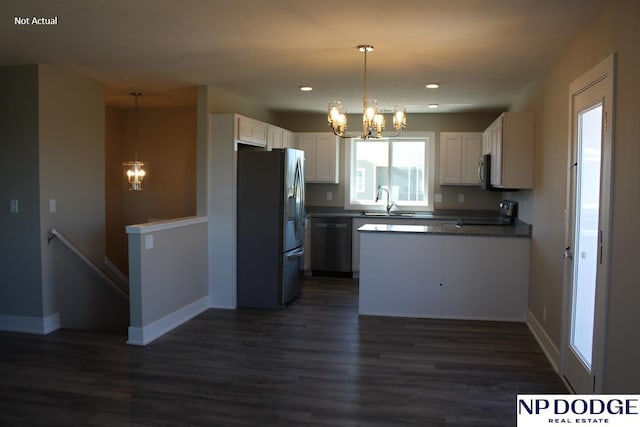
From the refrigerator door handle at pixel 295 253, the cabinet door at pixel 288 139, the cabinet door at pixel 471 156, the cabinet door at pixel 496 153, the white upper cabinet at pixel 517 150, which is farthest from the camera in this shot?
the cabinet door at pixel 471 156

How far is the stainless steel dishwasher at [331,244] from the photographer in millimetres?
7207

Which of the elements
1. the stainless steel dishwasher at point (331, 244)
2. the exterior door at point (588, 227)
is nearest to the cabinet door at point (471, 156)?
the stainless steel dishwasher at point (331, 244)

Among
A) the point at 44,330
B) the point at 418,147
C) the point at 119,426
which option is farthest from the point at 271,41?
the point at 418,147

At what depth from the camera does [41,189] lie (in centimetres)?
448

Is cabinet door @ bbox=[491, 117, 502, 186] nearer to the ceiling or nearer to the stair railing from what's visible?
the ceiling

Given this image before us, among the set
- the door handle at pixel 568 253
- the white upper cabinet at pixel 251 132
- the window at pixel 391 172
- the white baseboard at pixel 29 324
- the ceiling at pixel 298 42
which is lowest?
the white baseboard at pixel 29 324

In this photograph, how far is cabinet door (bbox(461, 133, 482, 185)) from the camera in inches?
282

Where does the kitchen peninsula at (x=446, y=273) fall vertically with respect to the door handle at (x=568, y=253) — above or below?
below

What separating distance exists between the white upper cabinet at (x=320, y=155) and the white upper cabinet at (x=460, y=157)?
1.60 m

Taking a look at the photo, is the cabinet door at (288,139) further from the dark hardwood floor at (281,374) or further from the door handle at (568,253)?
the door handle at (568,253)

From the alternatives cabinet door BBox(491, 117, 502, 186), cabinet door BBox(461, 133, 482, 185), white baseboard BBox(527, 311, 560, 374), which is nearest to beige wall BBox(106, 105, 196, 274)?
cabinet door BBox(461, 133, 482, 185)

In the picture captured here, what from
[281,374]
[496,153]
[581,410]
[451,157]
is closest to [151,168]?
[451,157]

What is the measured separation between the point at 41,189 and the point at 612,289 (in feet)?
14.8

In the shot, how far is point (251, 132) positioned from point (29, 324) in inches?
116
